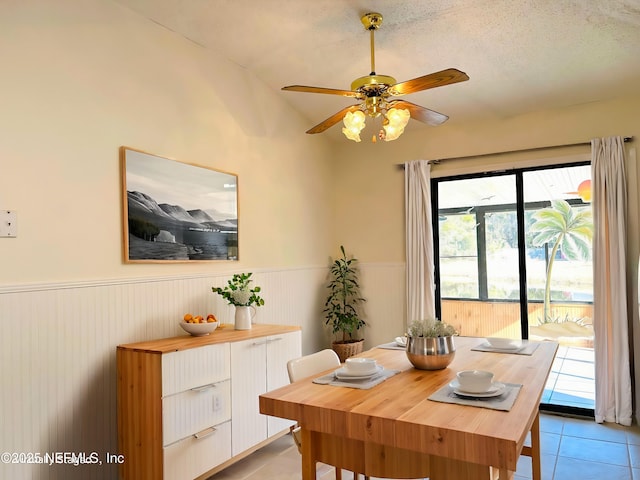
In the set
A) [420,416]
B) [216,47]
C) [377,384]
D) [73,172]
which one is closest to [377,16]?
[216,47]

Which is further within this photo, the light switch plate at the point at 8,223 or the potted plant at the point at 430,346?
the light switch plate at the point at 8,223

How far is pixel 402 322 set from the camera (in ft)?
15.8

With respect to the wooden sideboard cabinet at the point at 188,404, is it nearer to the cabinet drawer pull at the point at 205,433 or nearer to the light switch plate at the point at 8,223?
the cabinet drawer pull at the point at 205,433

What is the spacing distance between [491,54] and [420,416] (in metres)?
2.81

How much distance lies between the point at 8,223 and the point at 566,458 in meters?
3.57

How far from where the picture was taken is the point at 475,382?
5.61 feet

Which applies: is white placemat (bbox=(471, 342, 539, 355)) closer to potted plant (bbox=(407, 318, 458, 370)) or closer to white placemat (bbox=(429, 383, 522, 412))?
potted plant (bbox=(407, 318, 458, 370))

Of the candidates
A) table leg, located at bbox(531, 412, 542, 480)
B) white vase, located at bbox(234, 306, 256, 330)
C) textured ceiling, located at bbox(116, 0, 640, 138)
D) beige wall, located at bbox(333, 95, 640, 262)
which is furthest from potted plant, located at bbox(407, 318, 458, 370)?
beige wall, located at bbox(333, 95, 640, 262)

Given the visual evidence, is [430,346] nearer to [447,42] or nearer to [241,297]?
[241,297]

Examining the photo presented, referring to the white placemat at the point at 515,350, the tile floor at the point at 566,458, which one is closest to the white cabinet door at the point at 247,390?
the tile floor at the point at 566,458

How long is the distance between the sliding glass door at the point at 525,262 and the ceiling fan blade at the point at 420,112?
184cm

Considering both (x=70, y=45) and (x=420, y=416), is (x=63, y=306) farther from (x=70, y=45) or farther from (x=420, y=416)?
(x=420, y=416)

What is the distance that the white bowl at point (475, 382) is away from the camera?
5.56ft

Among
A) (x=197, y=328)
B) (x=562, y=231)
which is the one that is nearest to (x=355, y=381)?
(x=197, y=328)
